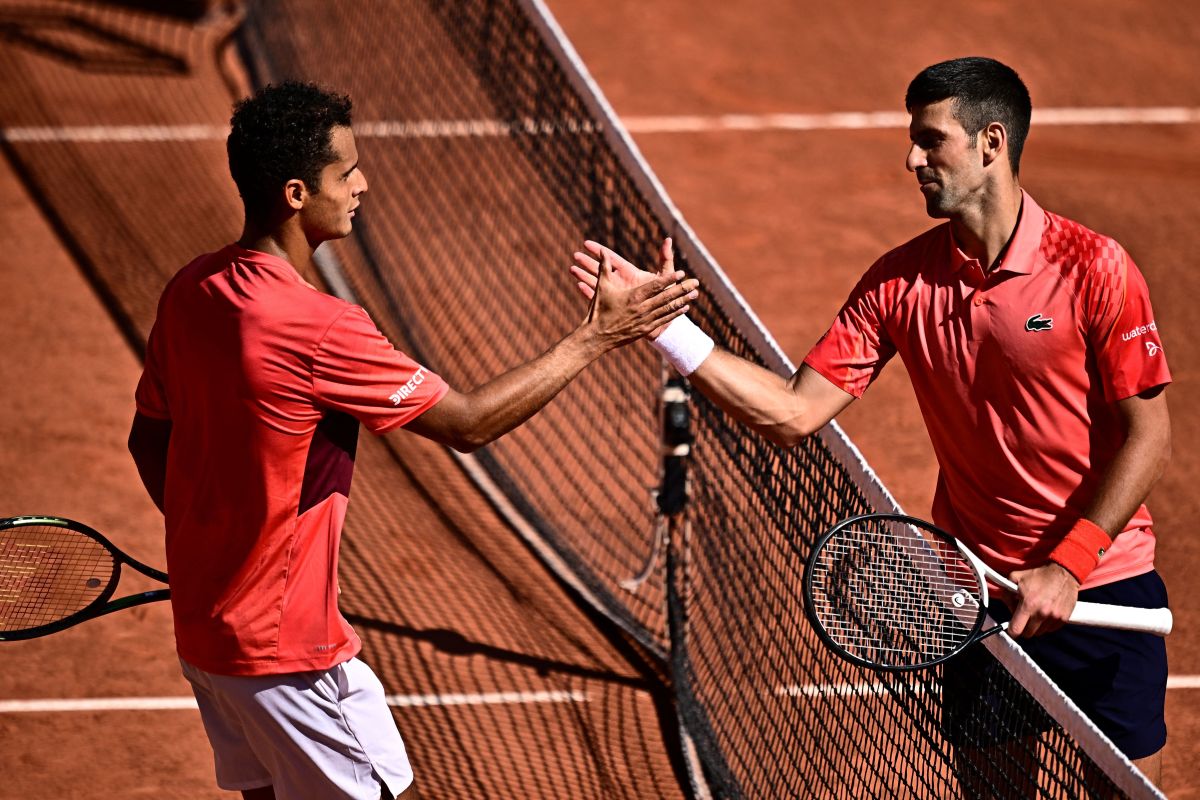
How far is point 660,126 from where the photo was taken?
35.3 feet

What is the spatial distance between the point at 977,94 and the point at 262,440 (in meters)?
1.88

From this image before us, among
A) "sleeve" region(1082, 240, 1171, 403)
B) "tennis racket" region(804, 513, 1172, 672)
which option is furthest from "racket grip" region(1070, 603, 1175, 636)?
"sleeve" region(1082, 240, 1171, 403)

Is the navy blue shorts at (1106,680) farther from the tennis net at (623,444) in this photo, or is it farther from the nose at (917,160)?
the nose at (917,160)

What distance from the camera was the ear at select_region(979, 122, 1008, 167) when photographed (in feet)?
12.0

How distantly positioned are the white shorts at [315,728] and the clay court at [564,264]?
1646 mm

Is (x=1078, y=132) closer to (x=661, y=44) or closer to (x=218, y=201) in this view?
(x=661, y=44)

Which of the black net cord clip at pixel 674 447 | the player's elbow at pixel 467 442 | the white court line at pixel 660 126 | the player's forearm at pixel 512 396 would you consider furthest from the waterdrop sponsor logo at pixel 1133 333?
the white court line at pixel 660 126

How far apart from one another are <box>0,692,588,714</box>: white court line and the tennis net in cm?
52

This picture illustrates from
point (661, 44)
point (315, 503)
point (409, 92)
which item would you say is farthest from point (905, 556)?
point (661, 44)

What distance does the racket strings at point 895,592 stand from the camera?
3504 mm

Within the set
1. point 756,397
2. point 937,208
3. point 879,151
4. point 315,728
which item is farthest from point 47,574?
point 879,151

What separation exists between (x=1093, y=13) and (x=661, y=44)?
3688mm

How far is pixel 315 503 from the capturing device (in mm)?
3303

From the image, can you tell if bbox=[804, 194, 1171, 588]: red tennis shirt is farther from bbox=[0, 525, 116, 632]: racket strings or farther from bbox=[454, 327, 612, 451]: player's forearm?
bbox=[0, 525, 116, 632]: racket strings
